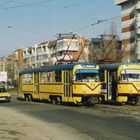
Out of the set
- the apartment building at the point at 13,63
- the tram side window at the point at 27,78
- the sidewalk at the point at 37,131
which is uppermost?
the apartment building at the point at 13,63

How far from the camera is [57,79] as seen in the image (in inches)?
1492

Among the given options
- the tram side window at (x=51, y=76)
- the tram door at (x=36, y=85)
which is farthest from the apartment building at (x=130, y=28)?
the tram side window at (x=51, y=76)

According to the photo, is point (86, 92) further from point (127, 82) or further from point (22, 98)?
point (22, 98)

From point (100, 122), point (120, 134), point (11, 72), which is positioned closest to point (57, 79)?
point (100, 122)

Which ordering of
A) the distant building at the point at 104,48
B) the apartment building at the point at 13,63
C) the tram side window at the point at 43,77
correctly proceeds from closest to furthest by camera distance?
1. the tram side window at the point at 43,77
2. the distant building at the point at 104,48
3. the apartment building at the point at 13,63

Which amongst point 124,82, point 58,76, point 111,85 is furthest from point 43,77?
point 124,82

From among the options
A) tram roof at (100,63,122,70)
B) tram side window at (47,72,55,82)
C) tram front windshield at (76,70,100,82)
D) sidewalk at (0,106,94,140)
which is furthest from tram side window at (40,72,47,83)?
sidewalk at (0,106,94,140)

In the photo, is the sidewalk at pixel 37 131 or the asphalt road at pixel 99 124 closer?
the sidewalk at pixel 37 131

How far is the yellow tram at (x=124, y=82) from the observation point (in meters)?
35.4

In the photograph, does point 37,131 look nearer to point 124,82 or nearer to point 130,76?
point 124,82

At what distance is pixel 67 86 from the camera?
36.0 metres

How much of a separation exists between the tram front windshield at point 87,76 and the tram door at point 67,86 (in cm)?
71

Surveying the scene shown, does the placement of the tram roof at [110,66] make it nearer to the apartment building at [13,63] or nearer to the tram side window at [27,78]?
the tram side window at [27,78]

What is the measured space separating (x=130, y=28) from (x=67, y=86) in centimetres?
6451
